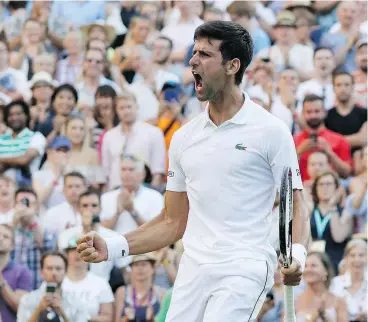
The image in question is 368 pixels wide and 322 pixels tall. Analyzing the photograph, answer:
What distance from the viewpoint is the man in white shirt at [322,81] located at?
11102mm

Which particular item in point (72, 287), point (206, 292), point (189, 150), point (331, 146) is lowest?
point (72, 287)

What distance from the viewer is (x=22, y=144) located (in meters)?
10.9

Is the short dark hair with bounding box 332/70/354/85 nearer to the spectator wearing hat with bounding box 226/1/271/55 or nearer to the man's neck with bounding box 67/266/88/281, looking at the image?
the spectator wearing hat with bounding box 226/1/271/55

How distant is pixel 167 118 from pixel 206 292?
6.38 m

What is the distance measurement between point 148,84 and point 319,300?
3419 mm

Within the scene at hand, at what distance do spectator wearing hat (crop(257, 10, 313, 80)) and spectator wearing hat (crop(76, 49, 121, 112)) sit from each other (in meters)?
1.69

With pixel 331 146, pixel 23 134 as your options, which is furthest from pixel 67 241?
pixel 331 146

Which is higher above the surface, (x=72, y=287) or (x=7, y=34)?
(x=7, y=34)

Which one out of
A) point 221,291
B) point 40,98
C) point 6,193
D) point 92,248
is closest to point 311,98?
point 40,98

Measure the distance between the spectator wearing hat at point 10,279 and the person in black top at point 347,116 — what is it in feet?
11.0

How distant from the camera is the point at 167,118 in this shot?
11.0 m

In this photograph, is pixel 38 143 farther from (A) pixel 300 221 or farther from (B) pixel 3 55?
(A) pixel 300 221

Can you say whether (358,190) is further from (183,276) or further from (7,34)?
(183,276)

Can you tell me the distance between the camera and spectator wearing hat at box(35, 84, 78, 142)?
36.4 ft
